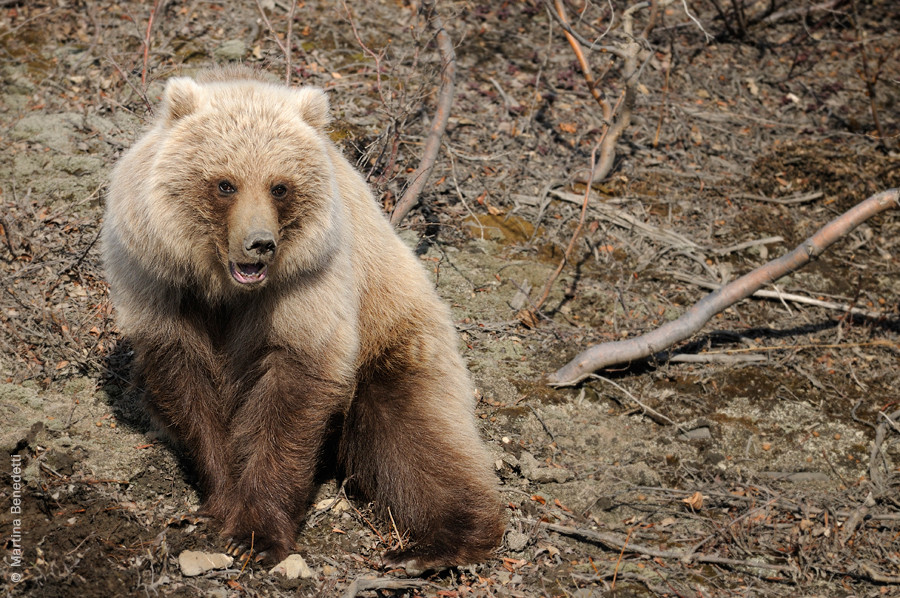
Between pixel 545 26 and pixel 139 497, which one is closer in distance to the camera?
pixel 139 497

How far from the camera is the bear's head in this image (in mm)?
3416

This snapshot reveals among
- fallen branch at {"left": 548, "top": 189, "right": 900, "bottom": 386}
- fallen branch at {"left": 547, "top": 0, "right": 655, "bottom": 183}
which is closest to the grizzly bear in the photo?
fallen branch at {"left": 548, "top": 189, "right": 900, "bottom": 386}

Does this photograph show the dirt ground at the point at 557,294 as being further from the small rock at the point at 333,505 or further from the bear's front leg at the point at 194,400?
the bear's front leg at the point at 194,400

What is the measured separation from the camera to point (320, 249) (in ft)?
12.0

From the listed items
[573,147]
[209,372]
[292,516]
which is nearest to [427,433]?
[292,516]

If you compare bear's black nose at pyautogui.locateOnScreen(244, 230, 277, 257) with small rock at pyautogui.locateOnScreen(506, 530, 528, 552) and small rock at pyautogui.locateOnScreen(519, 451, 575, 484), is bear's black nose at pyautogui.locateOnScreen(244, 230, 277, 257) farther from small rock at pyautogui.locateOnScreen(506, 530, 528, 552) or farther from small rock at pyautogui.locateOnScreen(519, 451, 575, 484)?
small rock at pyautogui.locateOnScreen(519, 451, 575, 484)

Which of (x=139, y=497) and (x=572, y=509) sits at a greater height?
(x=139, y=497)

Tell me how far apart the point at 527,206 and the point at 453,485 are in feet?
10.6

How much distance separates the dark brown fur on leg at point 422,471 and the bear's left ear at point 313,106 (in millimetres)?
1398

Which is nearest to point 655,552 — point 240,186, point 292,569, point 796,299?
point 292,569

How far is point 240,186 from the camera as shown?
3430 millimetres

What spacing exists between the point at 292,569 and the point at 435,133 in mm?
3525

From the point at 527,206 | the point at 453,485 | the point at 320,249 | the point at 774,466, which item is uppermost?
the point at 320,249

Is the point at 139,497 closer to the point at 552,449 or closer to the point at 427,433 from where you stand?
the point at 427,433
